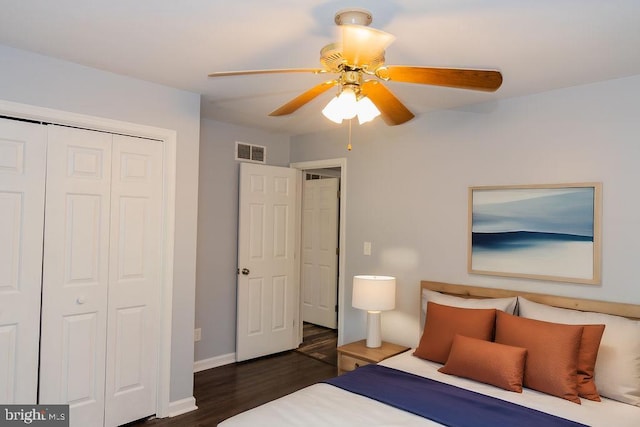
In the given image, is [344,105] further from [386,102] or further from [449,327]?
[449,327]

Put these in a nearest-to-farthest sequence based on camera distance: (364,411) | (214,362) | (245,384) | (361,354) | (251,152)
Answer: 1. (364,411)
2. (361,354)
3. (245,384)
4. (214,362)
5. (251,152)

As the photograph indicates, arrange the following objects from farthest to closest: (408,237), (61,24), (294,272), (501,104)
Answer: (294,272), (408,237), (501,104), (61,24)

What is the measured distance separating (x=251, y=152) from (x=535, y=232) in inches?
108

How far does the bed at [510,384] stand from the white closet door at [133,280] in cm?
129

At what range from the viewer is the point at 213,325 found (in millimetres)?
4133

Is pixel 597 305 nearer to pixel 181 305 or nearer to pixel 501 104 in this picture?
pixel 501 104

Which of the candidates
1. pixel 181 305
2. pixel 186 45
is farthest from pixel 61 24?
pixel 181 305

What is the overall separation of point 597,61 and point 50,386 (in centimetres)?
374

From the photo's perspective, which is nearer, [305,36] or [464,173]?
[305,36]

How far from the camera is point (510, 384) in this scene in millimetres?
2359

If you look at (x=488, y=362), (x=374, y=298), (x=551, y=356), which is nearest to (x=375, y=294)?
(x=374, y=298)

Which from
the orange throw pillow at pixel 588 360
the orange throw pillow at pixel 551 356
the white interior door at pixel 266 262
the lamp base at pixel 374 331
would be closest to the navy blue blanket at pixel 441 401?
the orange throw pillow at pixel 551 356

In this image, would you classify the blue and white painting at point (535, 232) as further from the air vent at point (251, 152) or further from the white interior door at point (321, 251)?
the white interior door at point (321, 251)

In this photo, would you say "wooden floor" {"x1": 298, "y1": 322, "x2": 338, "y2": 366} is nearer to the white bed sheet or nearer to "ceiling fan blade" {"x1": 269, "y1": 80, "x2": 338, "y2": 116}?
the white bed sheet
